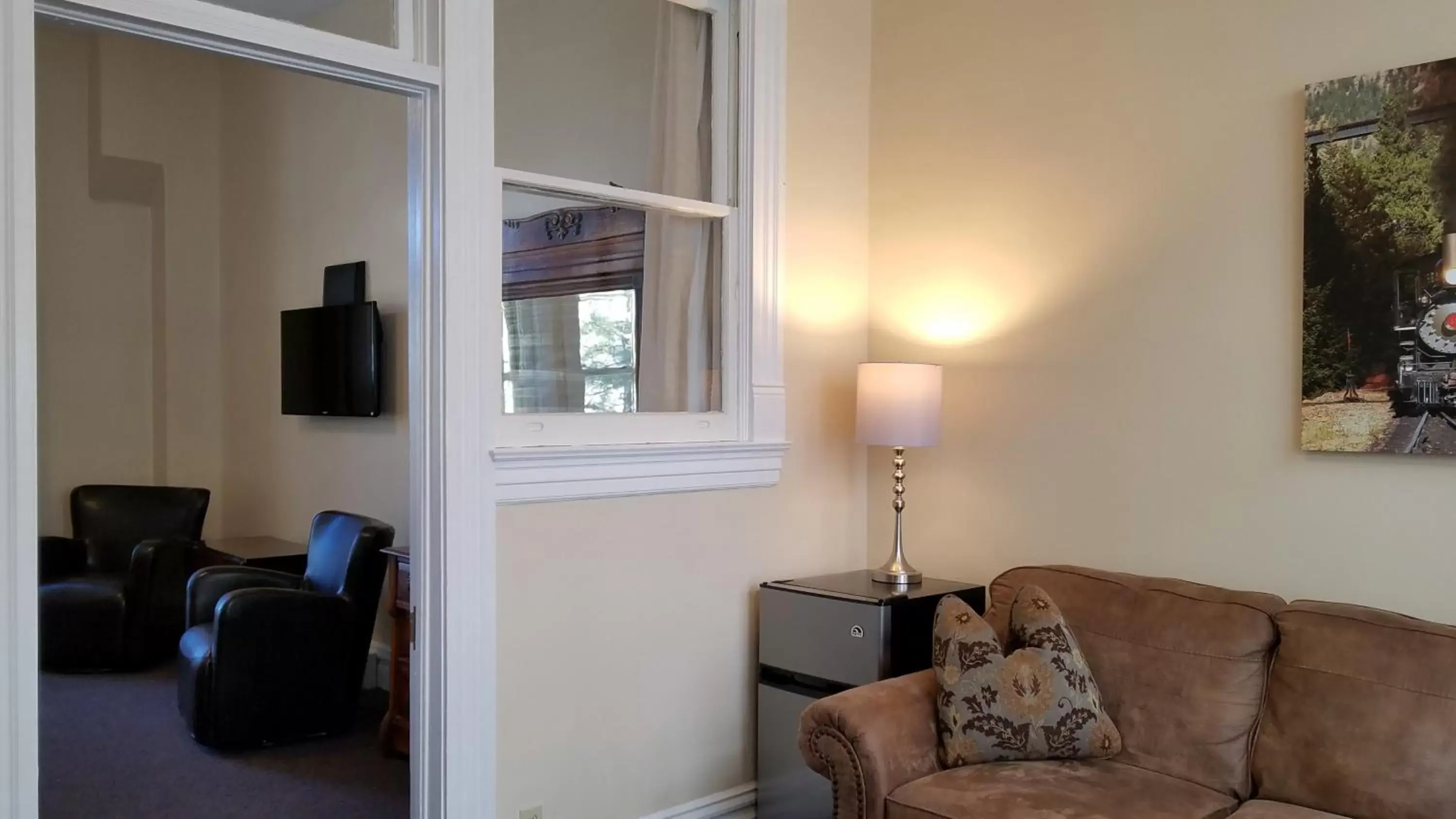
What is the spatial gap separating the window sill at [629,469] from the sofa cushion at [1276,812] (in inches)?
61.4

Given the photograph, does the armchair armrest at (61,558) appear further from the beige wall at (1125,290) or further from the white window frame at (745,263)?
the beige wall at (1125,290)

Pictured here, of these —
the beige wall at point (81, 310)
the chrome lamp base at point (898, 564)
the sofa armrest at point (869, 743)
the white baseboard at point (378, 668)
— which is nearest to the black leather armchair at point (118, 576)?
the beige wall at point (81, 310)

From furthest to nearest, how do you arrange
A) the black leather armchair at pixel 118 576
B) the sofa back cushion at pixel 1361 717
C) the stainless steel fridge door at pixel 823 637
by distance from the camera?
the black leather armchair at pixel 118 576 → the stainless steel fridge door at pixel 823 637 → the sofa back cushion at pixel 1361 717

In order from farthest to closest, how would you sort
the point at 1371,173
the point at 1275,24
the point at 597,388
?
1. the point at 597,388
2. the point at 1275,24
3. the point at 1371,173

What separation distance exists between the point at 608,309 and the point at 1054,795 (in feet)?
5.44

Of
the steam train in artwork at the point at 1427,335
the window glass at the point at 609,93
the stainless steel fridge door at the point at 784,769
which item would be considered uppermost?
the window glass at the point at 609,93

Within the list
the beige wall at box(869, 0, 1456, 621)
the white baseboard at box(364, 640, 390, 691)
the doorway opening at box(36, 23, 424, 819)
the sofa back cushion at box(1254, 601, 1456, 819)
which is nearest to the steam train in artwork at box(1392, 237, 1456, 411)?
the beige wall at box(869, 0, 1456, 621)

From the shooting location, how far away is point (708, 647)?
3279 mm

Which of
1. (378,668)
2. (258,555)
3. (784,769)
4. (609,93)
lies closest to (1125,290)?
(609,93)

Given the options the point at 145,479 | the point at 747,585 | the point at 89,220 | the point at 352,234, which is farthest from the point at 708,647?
the point at 89,220

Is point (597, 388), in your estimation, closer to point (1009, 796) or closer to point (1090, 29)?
point (1009, 796)

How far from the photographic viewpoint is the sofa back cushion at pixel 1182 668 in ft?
8.18

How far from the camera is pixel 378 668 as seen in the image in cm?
502

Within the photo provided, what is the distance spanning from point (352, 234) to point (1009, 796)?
3927 mm
